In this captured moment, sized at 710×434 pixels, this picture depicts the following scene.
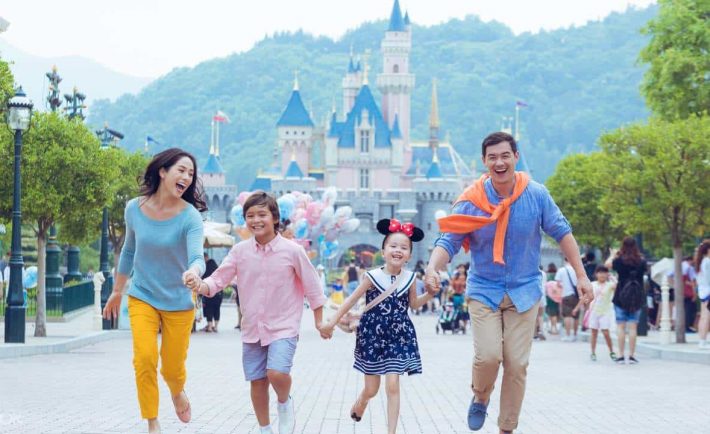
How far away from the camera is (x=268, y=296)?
8406 mm

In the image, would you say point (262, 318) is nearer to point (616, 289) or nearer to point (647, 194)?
point (616, 289)

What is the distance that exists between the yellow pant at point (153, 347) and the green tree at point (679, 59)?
94.7 ft

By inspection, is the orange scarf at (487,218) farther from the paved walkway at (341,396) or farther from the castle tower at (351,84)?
the castle tower at (351,84)

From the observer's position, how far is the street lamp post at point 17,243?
19.0m

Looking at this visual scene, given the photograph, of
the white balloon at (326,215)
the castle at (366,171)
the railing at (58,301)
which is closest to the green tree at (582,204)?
the white balloon at (326,215)

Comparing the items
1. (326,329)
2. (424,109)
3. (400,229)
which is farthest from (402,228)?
(424,109)

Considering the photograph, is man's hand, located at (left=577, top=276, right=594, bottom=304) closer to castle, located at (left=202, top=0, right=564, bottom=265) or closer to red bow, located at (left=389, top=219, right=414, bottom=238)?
red bow, located at (left=389, top=219, right=414, bottom=238)

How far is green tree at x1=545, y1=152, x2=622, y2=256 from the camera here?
1709 inches

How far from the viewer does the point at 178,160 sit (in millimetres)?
8398

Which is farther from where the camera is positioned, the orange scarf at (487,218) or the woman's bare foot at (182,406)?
the woman's bare foot at (182,406)

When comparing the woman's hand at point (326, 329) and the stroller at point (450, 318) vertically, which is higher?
the woman's hand at point (326, 329)

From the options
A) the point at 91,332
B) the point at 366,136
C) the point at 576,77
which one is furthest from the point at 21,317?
the point at 576,77

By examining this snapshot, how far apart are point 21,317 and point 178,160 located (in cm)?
1116

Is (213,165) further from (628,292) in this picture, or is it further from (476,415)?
(476,415)
